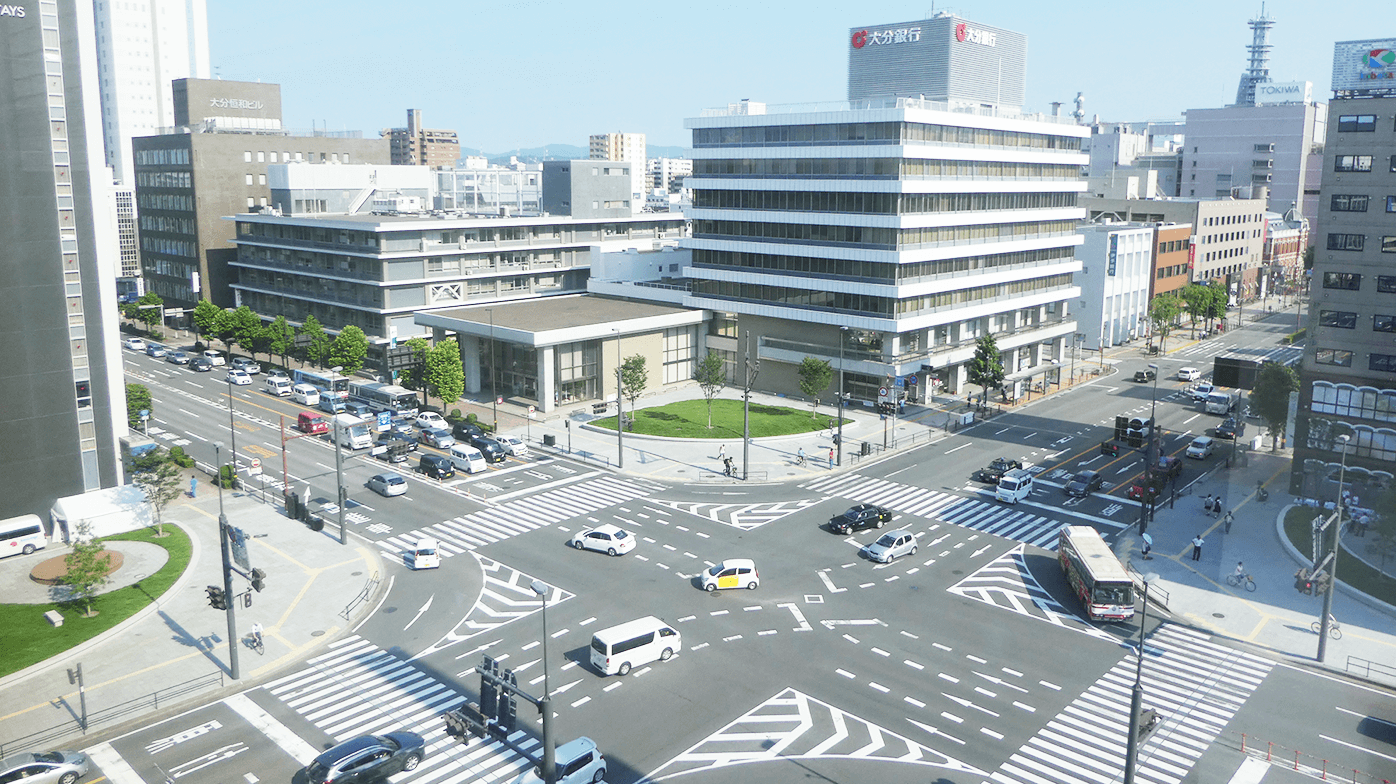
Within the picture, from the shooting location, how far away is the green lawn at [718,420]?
73188 mm

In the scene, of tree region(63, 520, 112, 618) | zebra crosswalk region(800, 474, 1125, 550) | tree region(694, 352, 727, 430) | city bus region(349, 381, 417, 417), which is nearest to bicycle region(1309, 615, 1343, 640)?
zebra crosswalk region(800, 474, 1125, 550)

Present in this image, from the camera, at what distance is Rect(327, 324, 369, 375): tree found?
9019 cm

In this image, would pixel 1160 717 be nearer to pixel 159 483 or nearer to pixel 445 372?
pixel 159 483

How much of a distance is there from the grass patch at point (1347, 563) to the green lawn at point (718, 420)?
3225 centimetres

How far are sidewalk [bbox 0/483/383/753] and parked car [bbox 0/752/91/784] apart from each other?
221cm

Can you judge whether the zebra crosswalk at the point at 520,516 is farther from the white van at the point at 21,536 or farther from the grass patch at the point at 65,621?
the white van at the point at 21,536

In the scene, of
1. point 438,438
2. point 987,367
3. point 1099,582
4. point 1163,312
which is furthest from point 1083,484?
point 1163,312

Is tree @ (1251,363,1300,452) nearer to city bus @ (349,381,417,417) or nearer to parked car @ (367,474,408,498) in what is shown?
parked car @ (367,474,408,498)

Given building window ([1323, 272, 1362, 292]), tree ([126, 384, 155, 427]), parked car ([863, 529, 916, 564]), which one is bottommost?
parked car ([863, 529, 916, 564])

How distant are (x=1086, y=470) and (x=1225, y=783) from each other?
3733 cm

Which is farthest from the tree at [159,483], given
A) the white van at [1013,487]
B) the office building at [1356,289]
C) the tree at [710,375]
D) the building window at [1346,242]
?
the building window at [1346,242]

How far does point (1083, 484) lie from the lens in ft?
199

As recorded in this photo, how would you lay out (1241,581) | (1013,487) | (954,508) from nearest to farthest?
(1241,581)
(954,508)
(1013,487)

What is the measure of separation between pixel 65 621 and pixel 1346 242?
69.3 m
